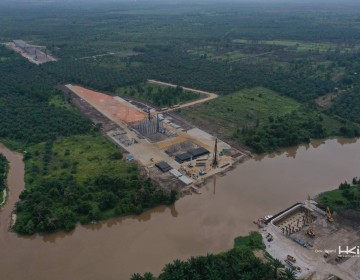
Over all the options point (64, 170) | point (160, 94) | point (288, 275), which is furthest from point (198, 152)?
point (160, 94)

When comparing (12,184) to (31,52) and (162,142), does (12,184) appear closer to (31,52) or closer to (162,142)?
(162,142)

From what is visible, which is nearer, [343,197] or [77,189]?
[343,197]

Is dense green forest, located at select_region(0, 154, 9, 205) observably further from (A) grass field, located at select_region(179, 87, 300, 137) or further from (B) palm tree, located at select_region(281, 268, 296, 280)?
(B) palm tree, located at select_region(281, 268, 296, 280)

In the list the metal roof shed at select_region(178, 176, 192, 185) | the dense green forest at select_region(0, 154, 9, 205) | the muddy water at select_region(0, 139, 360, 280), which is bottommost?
the muddy water at select_region(0, 139, 360, 280)

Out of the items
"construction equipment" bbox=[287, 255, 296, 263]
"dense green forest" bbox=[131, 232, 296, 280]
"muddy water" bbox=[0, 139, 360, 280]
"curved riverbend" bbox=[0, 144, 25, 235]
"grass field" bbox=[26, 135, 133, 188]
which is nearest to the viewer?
"dense green forest" bbox=[131, 232, 296, 280]

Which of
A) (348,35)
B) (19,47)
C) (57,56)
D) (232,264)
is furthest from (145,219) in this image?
(348,35)

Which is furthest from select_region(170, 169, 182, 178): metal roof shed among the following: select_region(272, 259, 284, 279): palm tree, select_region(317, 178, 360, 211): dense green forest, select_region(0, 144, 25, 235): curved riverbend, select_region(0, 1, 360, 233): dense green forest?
select_region(272, 259, 284, 279): palm tree

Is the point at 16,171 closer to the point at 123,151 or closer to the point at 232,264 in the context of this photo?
the point at 123,151
